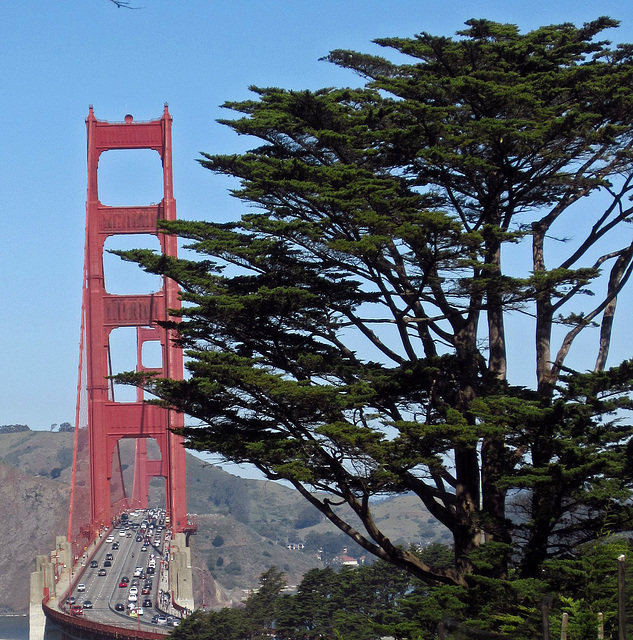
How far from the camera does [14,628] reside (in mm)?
106812

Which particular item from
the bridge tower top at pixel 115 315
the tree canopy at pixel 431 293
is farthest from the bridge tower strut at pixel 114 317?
the tree canopy at pixel 431 293

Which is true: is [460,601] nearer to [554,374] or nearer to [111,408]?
[554,374]

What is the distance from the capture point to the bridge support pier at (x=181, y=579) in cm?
4509

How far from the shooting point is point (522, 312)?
518 inches

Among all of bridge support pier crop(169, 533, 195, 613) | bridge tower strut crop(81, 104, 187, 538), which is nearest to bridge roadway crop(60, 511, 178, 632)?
bridge support pier crop(169, 533, 195, 613)

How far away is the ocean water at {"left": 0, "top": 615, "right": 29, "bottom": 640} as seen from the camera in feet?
313

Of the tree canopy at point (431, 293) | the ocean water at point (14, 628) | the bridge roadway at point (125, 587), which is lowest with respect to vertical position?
the ocean water at point (14, 628)

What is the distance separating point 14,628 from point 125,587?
59.3 m

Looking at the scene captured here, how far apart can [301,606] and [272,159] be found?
2402 cm

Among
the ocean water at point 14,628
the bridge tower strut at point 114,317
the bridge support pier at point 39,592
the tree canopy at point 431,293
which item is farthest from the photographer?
the ocean water at point 14,628

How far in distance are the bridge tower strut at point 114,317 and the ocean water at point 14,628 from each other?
164 feet

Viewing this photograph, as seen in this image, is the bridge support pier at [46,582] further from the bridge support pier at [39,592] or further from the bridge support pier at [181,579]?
the bridge support pier at [181,579]

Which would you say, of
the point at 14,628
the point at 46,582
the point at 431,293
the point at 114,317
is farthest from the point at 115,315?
the point at 14,628

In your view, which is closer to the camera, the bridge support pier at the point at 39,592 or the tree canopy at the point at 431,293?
the tree canopy at the point at 431,293
